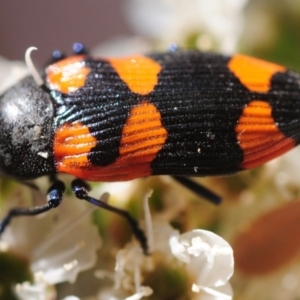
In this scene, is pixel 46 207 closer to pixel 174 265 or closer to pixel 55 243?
pixel 55 243

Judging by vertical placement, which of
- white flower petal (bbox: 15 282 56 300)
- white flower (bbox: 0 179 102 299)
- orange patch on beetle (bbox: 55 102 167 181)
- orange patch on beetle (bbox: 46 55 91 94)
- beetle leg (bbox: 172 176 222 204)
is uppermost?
orange patch on beetle (bbox: 46 55 91 94)

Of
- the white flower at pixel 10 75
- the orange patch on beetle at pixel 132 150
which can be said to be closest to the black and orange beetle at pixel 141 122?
the orange patch on beetle at pixel 132 150

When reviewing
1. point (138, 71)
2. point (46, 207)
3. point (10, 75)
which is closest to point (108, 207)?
point (46, 207)

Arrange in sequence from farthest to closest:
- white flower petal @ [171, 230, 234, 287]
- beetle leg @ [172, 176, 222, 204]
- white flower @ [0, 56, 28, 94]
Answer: white flower @ [0, 56, 28, 94] < beetle leg @ [172, 176, 222, 204] < white flower petal @ [171, 230, 234, 287]

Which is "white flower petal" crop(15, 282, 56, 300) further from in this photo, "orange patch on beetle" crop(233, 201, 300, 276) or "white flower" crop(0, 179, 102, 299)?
"orange patch on beetle" crop(233, 201, 300, 276)

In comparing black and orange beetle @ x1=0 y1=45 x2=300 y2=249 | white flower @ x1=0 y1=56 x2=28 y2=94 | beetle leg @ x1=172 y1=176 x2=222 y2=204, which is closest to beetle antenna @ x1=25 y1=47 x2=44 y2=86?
black and orange beetle @ x1=0 y1=45 x2=300 y2=249

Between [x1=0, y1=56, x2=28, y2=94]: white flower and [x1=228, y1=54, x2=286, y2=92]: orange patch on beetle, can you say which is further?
[x1=0, y1=56, x2=28, y2=94]: white flower

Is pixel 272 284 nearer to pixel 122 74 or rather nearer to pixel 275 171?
pixel 275 171

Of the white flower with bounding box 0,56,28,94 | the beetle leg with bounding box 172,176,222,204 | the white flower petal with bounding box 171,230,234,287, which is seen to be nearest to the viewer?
the white flower petal with bounding box 171,230,234,287
